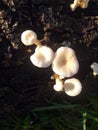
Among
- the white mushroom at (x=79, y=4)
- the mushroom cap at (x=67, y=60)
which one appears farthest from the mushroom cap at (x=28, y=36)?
the white mushroom at (x=79, y=4)

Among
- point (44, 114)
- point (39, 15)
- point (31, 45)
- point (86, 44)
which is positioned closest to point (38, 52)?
point (31, 45)

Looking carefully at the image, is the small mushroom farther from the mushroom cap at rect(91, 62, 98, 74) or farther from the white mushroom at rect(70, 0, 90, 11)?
the white mushroom at rect(70, 0, 90, 11)

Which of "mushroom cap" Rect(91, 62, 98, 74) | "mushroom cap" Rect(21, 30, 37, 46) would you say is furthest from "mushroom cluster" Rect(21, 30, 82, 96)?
"mushroom cap" Rect(91, 62, 98, 74)

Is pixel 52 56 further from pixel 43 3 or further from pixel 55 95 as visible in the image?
A: pixel 55 95

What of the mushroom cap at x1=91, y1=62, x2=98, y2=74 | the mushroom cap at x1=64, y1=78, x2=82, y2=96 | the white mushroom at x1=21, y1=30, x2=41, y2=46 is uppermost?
the white mushroom at x1=21, y1=30, x2=41, y2=46

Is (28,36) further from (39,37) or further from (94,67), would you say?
(94,67)

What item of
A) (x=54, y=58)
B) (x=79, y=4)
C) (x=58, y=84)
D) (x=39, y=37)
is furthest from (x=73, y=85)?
(x=79, y=4)
